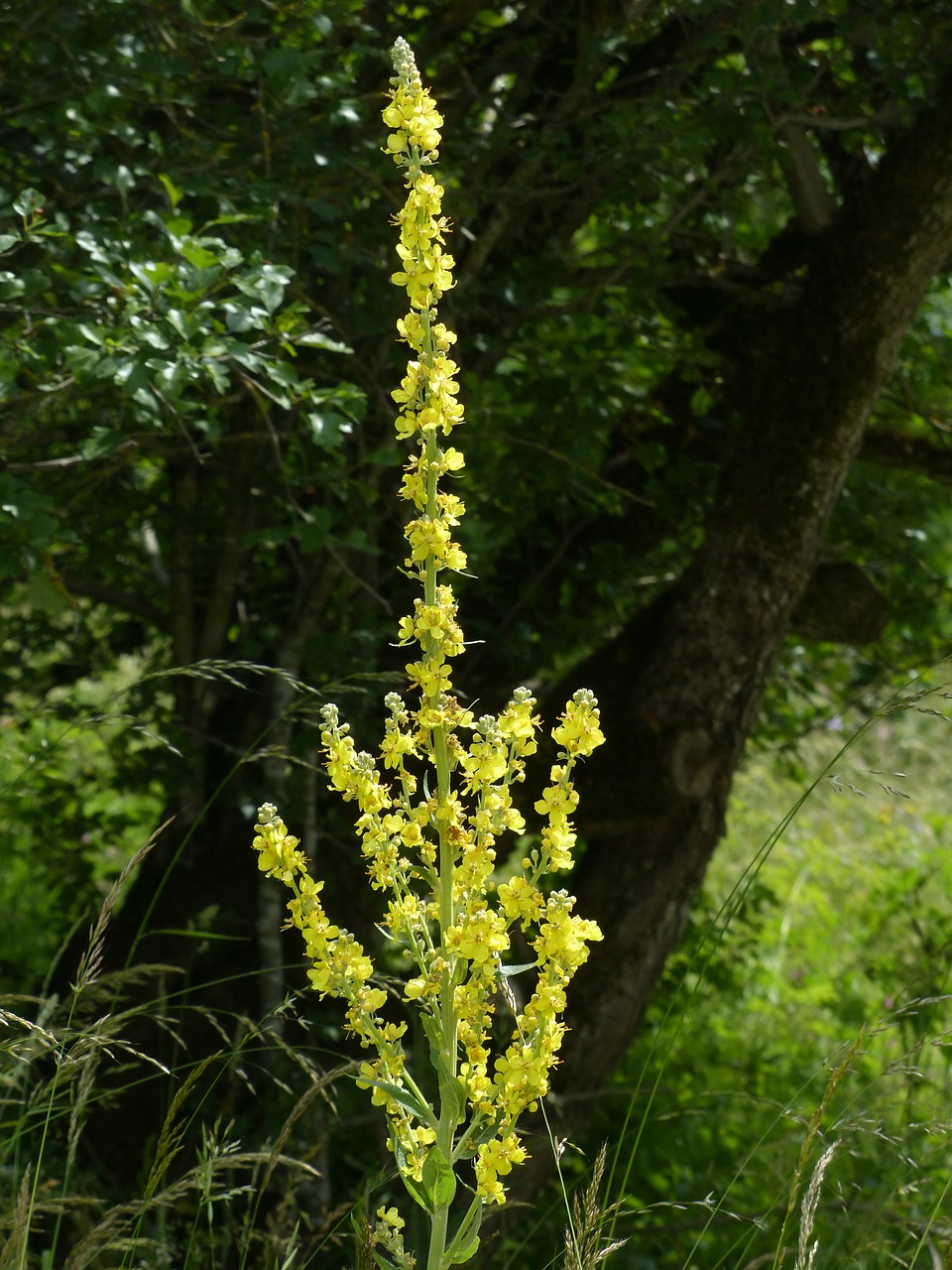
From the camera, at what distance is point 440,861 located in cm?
143

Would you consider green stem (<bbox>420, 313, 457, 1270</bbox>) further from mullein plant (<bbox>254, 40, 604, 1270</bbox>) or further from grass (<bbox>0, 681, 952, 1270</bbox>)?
grass (<bbox>0, 681, 952, 1270</bbox>)

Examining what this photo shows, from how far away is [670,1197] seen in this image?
11.6 ft

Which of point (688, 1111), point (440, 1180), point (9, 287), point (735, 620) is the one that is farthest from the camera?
point (735, 620)

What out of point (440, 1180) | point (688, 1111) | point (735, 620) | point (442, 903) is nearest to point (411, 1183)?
point (440, 1180)

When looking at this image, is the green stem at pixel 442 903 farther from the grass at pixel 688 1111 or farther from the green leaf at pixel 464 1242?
the grass at pixel 688 1111

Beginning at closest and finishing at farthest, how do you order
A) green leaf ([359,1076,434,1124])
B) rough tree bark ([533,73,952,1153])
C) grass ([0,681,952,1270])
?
green leaf ([359,1076,434,1124]) < grass ([0,681,952,1270]) < rough tree bark ([533,73,952,1153])

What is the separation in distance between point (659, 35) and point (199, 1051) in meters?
2.86

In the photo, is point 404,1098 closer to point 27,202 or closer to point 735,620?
point 27,202

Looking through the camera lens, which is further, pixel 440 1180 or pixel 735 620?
pixel 735 620

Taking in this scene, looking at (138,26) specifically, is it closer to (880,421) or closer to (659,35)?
(659,35)

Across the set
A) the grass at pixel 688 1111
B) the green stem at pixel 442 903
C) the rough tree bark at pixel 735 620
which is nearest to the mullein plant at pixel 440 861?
the green stem at pixel 442 903

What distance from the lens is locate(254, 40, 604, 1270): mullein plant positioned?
136 centimetres

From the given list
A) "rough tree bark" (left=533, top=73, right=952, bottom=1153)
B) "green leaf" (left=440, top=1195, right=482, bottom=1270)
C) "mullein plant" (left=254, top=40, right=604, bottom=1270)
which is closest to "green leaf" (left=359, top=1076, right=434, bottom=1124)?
"mullein plant" (left=254, top=40, right=604, bottom=1270)

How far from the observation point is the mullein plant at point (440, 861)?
1.36m
